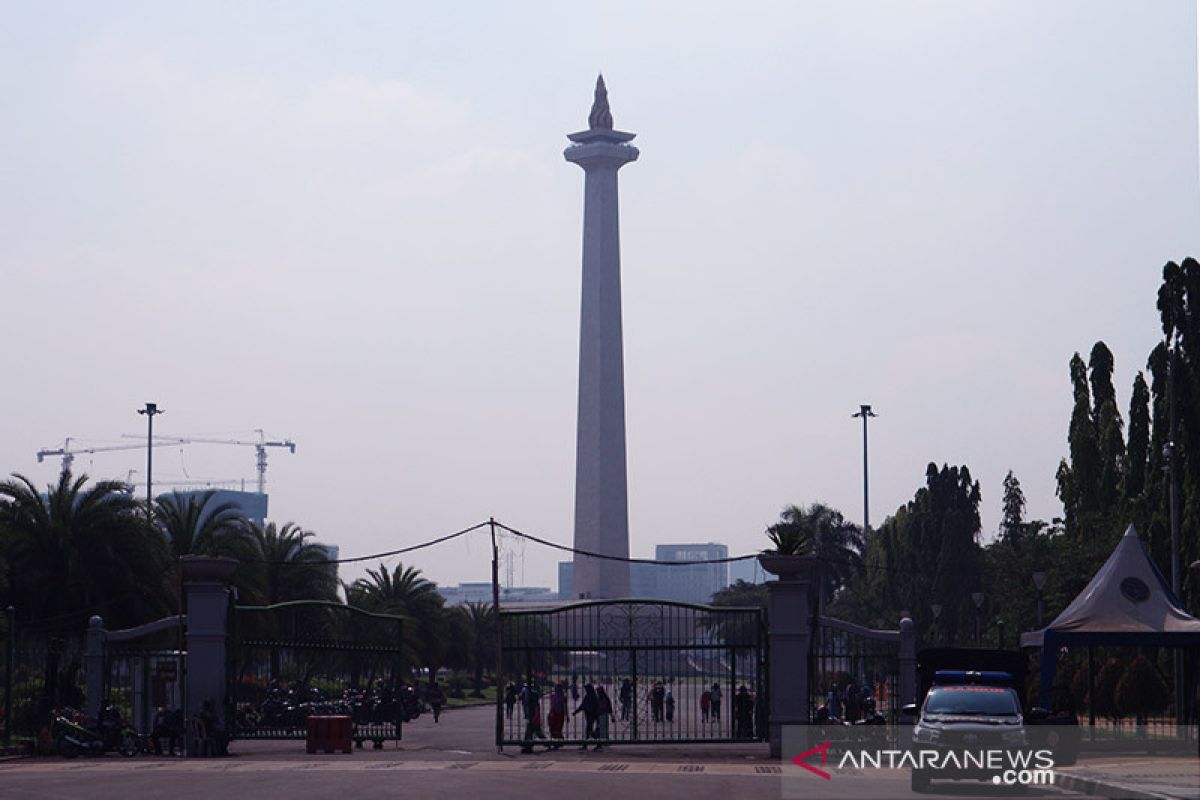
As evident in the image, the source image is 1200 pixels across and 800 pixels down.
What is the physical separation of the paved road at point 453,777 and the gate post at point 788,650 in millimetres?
1022

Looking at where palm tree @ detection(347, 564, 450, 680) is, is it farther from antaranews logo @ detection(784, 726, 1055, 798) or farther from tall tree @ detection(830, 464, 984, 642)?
antaranews logo @ detection(784, 726, 1055, 798)

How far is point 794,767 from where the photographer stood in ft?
103

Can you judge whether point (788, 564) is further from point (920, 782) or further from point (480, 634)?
point (480, 634)

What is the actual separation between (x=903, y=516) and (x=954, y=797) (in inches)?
2781

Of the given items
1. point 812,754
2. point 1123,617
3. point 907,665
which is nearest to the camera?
point 812,754

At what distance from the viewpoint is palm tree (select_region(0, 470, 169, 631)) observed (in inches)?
1834

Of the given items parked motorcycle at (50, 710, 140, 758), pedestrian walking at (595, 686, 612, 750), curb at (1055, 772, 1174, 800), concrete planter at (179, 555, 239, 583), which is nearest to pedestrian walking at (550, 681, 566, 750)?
pedestrian walking at (595, 686, 612, 750)

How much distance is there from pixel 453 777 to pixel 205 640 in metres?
9.84

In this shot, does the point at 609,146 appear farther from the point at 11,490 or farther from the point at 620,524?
the point at 11,490

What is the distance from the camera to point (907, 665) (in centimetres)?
3772

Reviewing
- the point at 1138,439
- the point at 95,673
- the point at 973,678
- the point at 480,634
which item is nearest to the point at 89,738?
the point at 95,673

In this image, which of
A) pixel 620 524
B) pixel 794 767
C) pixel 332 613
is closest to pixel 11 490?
pixel 332 613

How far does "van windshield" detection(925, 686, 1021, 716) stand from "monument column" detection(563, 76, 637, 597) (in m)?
65.8

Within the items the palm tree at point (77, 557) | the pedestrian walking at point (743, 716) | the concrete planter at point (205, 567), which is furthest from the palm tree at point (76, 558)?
the pedestrian walking at point (743, 716)
